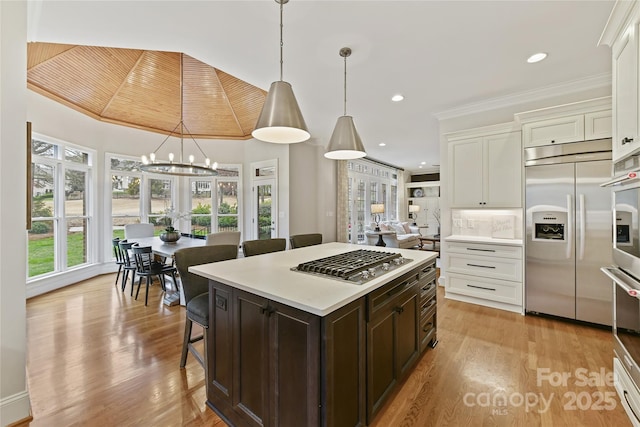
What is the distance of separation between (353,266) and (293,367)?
0.74m

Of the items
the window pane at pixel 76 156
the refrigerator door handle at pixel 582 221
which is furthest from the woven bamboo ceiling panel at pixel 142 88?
the refrigerator door handle at pixel 582 221

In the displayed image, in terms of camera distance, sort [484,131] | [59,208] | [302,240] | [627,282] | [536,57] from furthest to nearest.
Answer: [59,208]
[484,131]
[302,240]
[536,57]
[627,282]

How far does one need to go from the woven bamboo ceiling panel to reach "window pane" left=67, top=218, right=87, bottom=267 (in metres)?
2.03

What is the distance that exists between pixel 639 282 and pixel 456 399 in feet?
4.36

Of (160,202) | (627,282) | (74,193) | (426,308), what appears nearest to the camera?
(627,282)

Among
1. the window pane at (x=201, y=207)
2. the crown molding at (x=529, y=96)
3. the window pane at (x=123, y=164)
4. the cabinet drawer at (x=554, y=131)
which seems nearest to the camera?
the cabinet drawer at (x=554, y=131)

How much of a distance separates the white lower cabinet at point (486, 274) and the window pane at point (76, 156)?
256 inches

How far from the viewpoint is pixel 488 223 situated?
3.91 metres

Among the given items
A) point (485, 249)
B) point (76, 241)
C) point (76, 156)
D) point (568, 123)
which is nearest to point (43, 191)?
point (76, 156)

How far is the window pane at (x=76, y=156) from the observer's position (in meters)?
4.59

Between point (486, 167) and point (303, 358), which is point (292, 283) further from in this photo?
point (486, 167)

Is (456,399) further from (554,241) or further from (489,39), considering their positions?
(489,39)

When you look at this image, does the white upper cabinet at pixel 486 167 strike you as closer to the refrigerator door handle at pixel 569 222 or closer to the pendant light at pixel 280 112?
the refrigerator door handle at pixel 569 222

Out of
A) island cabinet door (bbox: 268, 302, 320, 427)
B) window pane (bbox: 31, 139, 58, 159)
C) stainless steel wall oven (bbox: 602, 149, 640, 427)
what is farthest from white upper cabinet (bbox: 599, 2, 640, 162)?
window pane (bbox: 31, 139, 58, 159)
